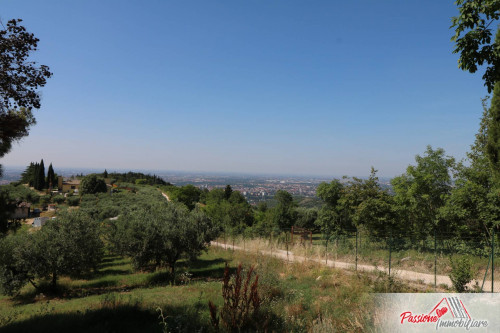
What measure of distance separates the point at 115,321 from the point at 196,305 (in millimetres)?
2059

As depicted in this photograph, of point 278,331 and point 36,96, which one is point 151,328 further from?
point 36,96

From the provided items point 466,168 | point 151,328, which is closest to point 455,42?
point 151,328

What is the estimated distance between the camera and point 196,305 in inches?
291

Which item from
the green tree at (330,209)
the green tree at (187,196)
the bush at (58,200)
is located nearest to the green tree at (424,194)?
the green tree at (330,209)

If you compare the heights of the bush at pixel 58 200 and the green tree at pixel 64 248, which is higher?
the green tree at pixel 64 248

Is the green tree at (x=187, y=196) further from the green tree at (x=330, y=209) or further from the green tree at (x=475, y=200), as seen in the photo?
the green tree at (x=475, y=200)

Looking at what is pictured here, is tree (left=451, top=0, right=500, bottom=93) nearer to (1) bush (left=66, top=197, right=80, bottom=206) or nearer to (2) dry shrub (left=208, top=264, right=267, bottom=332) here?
(2) dry shrub (left=208, top=264, right=267, bottom=332)

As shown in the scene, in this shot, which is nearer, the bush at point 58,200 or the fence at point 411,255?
the fence at point 411,255

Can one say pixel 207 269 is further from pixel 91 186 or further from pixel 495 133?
pixel 91 186

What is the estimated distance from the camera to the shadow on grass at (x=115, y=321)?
5652mm

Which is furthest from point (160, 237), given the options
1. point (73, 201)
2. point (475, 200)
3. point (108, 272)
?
point (73, 201)

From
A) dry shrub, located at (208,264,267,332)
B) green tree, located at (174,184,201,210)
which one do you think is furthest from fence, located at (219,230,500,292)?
green tree, located at (174,184,201,210)

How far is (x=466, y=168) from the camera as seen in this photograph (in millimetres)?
17453

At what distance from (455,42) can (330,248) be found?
45.9 feet
